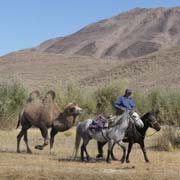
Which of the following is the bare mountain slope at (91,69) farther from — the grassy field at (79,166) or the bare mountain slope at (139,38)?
the bare mountain slope at (139,38)

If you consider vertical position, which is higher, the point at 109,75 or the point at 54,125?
the point at 109,75

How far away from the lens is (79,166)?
15984mm

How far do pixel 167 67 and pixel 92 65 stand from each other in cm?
2464

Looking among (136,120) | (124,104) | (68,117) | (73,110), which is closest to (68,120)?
(68,117)

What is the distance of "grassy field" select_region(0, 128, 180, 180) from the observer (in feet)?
46.9

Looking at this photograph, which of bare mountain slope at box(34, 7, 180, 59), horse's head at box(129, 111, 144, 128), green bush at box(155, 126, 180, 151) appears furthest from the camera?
bare mountain slope at box(34, 7, 180, 59)

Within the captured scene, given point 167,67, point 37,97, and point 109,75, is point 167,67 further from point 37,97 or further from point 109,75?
Answer: point 37,97

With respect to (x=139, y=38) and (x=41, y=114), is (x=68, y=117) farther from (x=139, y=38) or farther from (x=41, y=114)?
(x=139, y=38)

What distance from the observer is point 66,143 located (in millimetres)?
23906

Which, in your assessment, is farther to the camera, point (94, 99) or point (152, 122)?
point (94, 99)

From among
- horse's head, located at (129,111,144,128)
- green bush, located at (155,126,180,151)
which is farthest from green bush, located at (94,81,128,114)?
horse's head, located at (129,111,144,128)

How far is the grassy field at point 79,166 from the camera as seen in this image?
14289 millimetres

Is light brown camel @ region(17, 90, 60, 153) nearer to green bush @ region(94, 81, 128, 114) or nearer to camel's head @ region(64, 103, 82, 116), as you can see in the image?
camel's head @ region(64, 103, 82, 116)

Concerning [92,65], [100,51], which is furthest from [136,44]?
[92,65]
